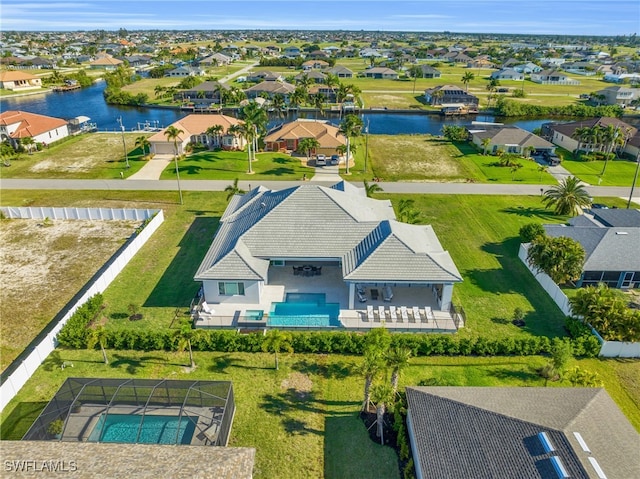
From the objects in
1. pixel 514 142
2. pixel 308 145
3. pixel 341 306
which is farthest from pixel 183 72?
pixel 341 306

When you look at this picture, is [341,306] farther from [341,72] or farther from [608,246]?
[341,72]

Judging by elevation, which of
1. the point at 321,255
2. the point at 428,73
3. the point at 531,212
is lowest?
the point at 531,212

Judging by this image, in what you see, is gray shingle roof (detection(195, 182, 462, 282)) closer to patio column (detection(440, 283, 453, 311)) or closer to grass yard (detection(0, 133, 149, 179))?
patio column (detection(440, 283, 453, 311))

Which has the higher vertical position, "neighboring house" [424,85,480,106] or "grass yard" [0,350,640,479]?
"neighboring house" [424,85,480,106]

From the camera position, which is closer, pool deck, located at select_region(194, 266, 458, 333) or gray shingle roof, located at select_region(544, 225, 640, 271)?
pool deck, located at select_region(194, 266, 458, 333)

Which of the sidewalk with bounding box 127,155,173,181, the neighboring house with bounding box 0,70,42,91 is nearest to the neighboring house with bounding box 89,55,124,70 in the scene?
the neighboring house with bounding box 0,70,42,91

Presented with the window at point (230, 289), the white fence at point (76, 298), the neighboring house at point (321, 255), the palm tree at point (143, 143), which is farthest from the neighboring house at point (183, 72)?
the window at point (230, 289)

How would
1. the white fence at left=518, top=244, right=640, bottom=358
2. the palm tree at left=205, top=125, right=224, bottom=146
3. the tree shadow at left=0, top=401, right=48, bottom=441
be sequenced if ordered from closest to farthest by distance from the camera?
the tree shadow at left=0, top=401, right=48, bottom=441 → the white fence at left=518, top=244, right=640, bottom=358 → the palm tree at left=205, top=125, right=224, bottom=146

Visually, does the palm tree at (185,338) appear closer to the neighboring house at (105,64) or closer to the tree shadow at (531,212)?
the tree shadow at (531,212)
